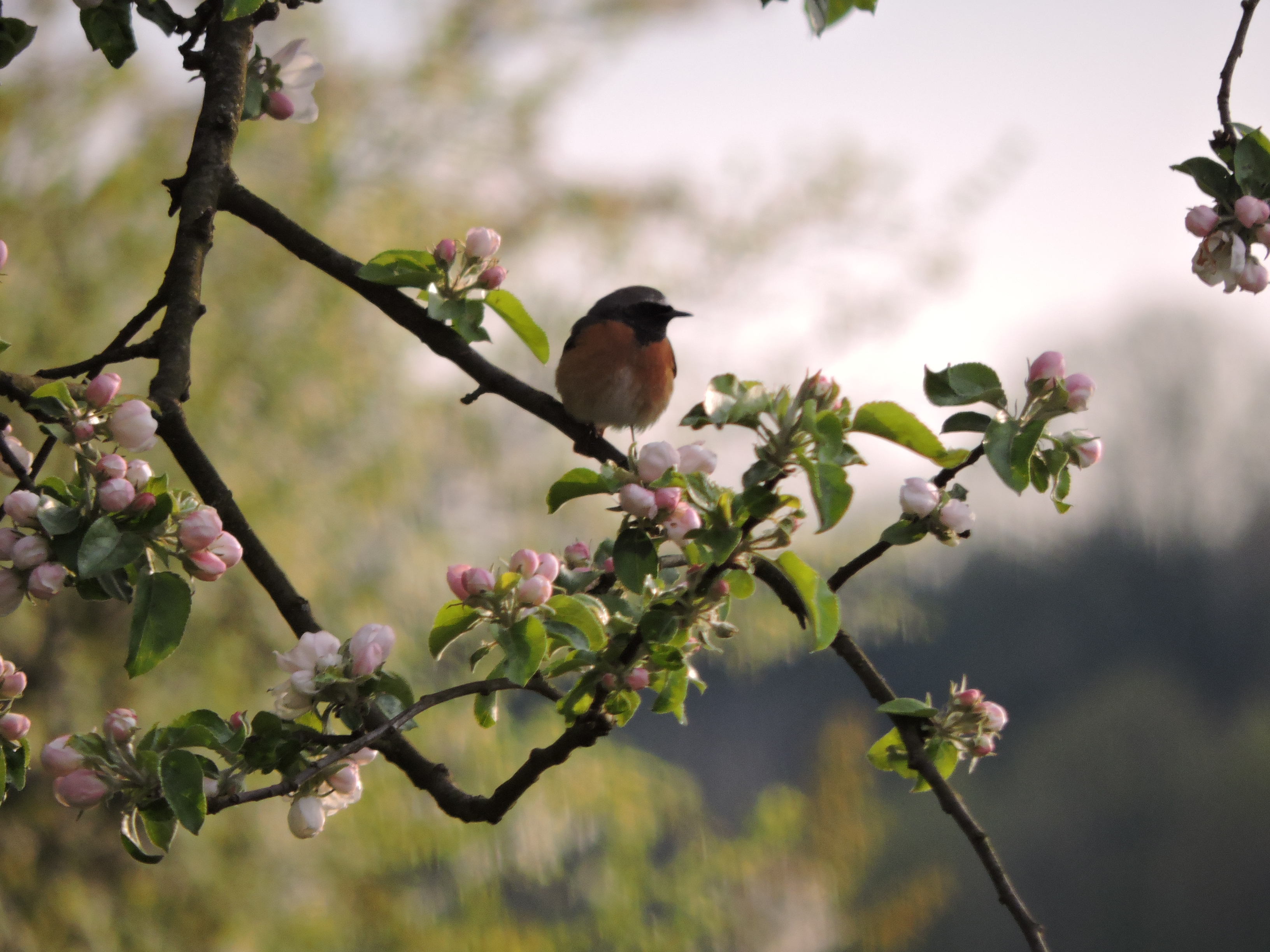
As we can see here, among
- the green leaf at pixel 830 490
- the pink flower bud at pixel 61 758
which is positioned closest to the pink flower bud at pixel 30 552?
the pink flower bud at pixel 61 758

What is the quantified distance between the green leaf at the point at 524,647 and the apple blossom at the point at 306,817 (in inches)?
6.7

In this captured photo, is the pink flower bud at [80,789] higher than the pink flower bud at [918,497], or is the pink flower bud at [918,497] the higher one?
the pink flower bud at [918,497]

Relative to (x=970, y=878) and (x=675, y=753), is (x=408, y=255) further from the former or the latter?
(x=675, y=753)

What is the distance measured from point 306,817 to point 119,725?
135 millimetres

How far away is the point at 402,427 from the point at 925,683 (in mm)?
2221

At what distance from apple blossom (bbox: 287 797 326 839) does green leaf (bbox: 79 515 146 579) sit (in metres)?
0.20

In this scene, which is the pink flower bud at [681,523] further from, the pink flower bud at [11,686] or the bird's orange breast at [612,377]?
the bird's orange breast at [612,377]

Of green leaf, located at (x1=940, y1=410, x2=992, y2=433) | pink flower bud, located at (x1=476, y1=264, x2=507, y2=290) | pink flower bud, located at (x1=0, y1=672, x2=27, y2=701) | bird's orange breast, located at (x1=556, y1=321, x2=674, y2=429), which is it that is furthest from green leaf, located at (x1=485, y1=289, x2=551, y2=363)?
bird's orange breast, located at (x1=556, y1=321, x2=674, y2=429)

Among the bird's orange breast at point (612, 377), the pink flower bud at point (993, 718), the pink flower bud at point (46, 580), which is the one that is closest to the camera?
the pink flower bud at point (46, 580)

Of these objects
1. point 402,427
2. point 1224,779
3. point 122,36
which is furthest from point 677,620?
point 1224,779

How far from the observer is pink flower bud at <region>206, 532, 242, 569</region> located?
2.25 ft

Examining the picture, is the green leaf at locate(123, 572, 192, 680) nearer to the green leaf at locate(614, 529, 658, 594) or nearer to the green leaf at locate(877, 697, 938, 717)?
the green leaf at locate(614, 529, 658, 594)

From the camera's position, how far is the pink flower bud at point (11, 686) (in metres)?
0.77

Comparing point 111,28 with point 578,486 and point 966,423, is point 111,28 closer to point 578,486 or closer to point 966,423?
point 578,486
